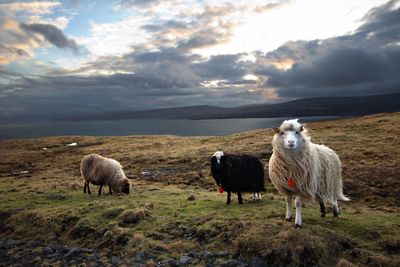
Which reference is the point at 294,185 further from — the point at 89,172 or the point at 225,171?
the point at 89,172

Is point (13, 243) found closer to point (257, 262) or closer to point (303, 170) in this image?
point (257, 262)

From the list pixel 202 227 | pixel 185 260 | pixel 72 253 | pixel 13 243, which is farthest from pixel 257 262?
pixel 13 243

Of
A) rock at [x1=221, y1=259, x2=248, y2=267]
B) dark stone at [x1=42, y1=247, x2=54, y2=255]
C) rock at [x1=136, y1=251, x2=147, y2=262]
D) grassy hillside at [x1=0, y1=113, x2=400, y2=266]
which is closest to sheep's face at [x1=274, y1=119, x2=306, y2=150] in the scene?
grassy hillside at [x1=0, y1=113, x2=400, y2=266]

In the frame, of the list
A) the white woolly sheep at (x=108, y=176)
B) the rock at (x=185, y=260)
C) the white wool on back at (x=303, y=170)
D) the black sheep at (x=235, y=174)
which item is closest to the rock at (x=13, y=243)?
the white woolly sheep at (x=108, y=176)

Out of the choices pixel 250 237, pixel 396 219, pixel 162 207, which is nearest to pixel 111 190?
pixel 162 207

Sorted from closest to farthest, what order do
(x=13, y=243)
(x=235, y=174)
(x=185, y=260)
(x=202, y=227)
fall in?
(x=185, y=260) → (x=202, y=227) → (x=13, y=243) → (x=235, y=174)

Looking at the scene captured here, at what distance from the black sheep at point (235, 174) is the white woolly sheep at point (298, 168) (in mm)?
4109

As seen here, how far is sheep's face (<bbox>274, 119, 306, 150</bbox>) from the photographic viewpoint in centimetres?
958

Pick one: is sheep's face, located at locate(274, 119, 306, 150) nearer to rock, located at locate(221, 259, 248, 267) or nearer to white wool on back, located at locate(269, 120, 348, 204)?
white wool on back, located at locate(269, 120, 348, 204)

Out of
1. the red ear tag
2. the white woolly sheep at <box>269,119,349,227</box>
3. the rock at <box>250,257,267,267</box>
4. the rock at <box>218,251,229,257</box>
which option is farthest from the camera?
the red ear tag

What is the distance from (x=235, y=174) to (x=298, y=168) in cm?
495

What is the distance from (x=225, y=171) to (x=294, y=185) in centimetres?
498

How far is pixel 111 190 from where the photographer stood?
2048 cm

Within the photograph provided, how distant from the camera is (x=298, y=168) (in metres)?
10.3
